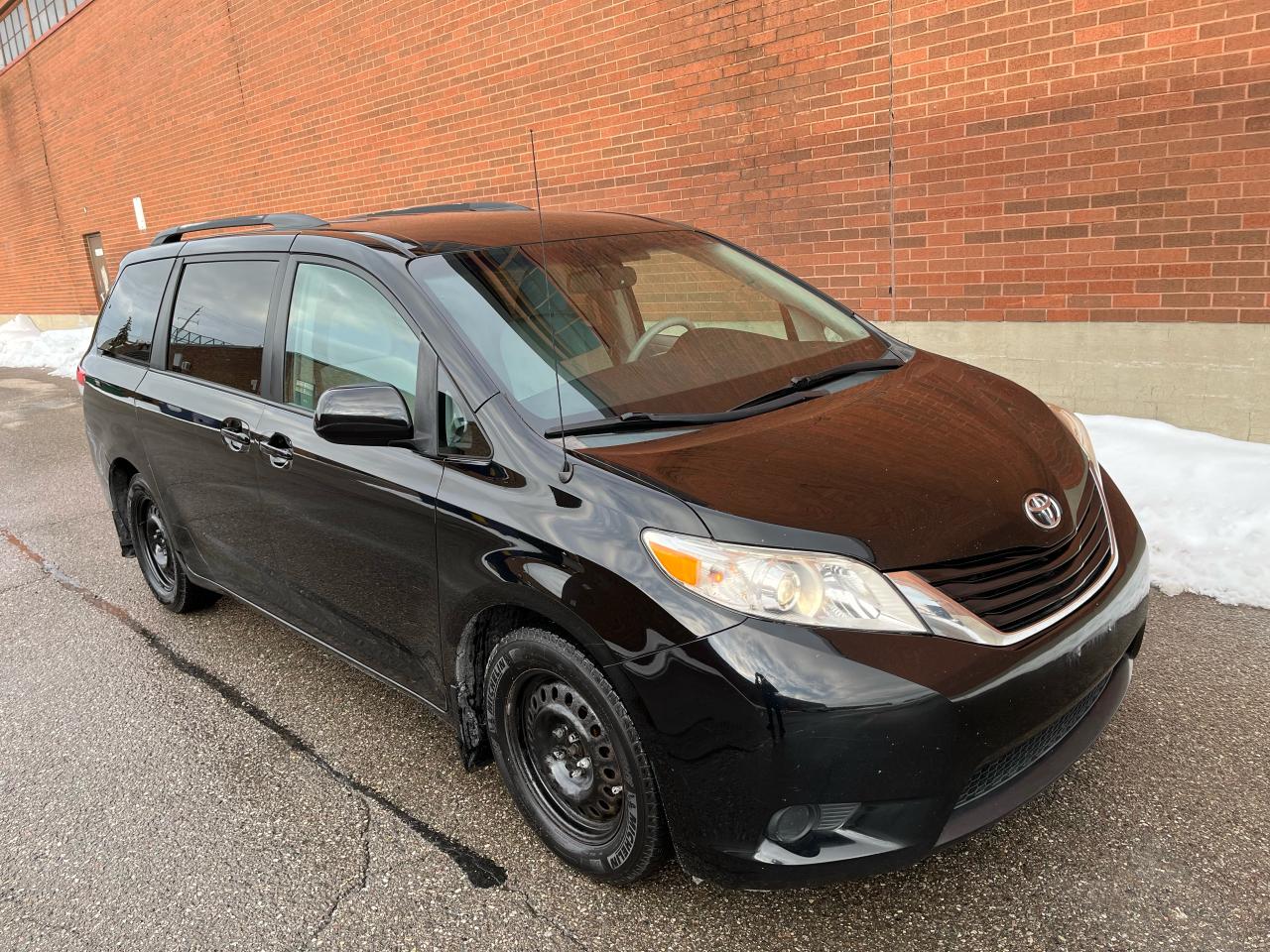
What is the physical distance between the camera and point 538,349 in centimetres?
282

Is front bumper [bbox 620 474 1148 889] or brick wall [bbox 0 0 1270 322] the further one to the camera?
brick wall [bbox 0 0 1270 322]

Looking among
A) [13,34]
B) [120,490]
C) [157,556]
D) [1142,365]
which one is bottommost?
[157,556]

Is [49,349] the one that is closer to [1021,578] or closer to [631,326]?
[631,326]

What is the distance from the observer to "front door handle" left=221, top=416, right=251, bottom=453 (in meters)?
3.53

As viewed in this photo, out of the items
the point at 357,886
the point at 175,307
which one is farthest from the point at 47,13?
the point at 357,886

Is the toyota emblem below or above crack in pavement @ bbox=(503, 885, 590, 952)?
above

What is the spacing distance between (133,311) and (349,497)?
7.69 feet

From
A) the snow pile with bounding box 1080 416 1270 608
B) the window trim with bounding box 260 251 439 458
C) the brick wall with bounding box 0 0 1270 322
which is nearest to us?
the window trim with bounding box 260 251 439 458

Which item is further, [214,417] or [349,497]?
[214,417]

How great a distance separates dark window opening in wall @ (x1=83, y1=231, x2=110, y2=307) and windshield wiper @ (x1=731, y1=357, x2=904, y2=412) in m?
20.7

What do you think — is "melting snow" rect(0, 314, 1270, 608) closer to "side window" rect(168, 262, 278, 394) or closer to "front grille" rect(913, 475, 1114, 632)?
"front grille" rect(913, 475, 1114, 632)

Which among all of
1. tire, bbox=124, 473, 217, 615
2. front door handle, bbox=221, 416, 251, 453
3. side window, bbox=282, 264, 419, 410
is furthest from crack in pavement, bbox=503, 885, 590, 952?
tire, bbox=124, 473, 217, 615

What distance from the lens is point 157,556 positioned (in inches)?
192

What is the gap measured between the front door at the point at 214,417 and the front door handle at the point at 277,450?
4.5 inches
